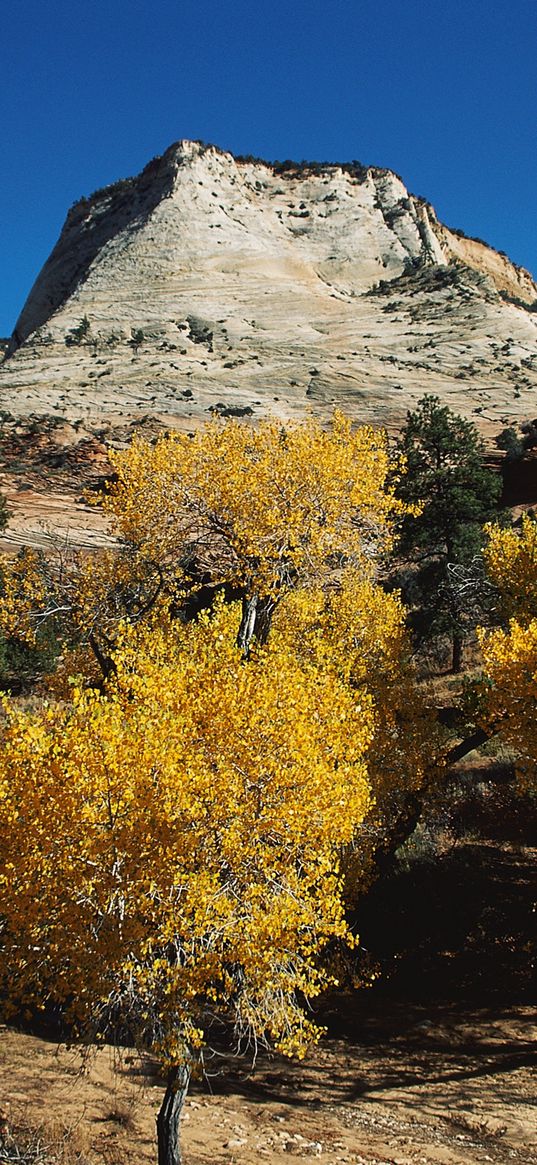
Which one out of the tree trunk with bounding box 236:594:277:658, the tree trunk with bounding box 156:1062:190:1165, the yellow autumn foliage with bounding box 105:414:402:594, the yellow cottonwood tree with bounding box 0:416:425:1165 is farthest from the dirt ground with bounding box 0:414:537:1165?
the yellow autumn foliage with bounding box 105:414:402:594

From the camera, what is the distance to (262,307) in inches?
3226

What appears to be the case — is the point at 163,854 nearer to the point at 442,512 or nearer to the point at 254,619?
the point at 254,619

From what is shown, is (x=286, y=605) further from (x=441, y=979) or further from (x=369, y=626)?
(x=441, y=979)

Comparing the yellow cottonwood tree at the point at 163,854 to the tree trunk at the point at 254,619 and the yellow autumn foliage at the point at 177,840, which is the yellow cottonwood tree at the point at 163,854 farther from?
the tree trunk at the point at 254,619

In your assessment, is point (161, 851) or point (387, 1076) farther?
point (387, 1076)

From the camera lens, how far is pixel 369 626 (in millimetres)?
19188

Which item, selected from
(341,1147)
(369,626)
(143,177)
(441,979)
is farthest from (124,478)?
(143,177)

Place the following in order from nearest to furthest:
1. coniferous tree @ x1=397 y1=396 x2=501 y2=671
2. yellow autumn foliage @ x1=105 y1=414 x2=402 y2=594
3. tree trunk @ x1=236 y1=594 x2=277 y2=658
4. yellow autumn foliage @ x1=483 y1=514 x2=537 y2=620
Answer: tree trunk @ x1=236 y1=594 x2=277 y2=658
yellow autumn foliage @ x1=105 y1=414 x2=402 y2=594
yellow autumn foliage @ x1=483 y1=514 x2=537 y2=620
coniferous tree @ x1=397 y1=396 x2=501 y2=671

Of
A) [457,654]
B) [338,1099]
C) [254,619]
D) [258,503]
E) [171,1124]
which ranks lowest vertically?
[338,1099]

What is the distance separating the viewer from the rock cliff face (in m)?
62.9

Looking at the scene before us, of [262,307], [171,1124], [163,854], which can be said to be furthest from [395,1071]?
[262,307]

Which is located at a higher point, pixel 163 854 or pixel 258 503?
pixel 258 503

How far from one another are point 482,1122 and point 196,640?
9080mm

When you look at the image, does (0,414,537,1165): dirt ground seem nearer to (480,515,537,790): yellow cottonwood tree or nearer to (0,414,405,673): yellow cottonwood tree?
(480,515,537,790): yellow cottonwood tree
